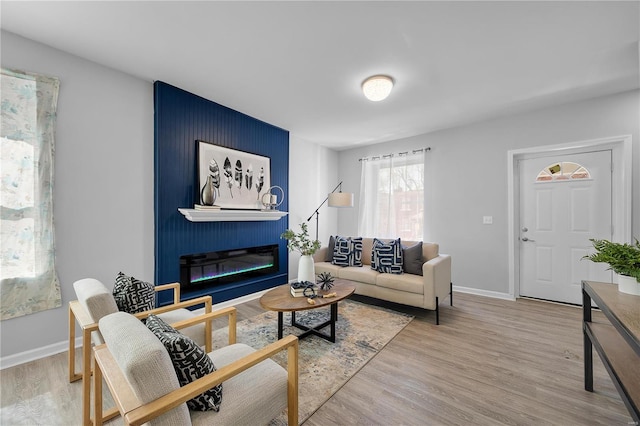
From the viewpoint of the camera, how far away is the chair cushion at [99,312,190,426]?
90 centimetres

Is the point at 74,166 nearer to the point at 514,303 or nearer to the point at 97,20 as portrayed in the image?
the point at 97,20

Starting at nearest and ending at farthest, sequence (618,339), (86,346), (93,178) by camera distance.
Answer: (86,346) < (618,339) < (93,178)

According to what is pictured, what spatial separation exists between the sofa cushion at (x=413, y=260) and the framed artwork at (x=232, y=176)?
84.4 inches

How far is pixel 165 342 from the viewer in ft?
3.52

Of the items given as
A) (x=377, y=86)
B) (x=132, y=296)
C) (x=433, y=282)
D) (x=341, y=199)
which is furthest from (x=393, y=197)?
(x=132, y=296)

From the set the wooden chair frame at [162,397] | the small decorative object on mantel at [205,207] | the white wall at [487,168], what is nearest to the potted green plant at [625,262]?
the wooden chair frame at [162,397]

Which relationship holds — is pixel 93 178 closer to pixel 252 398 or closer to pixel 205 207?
pixel 205 207

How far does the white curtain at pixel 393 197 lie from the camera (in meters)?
4.54

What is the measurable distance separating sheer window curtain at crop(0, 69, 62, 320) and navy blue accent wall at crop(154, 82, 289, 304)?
81cm

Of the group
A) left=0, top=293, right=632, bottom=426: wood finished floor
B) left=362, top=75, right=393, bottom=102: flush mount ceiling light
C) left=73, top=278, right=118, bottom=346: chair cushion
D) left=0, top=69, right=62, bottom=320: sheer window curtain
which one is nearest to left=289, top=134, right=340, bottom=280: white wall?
left=362, top=75, right=393, bottom=102: flush mount ceiling light

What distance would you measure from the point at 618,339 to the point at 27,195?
14.3 feet

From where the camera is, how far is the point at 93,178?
2455 mm

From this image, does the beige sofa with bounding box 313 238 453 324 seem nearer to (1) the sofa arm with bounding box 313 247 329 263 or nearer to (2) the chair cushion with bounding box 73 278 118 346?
(1) the sofa arm with bounding box 313 247 329 263

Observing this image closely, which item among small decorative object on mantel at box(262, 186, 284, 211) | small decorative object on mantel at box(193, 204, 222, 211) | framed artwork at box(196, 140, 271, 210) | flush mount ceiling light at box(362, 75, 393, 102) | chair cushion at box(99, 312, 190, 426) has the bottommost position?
chair cushion at box(99, 312, 190, 426)
